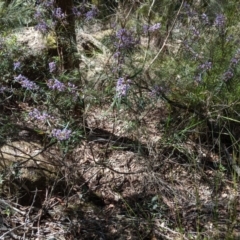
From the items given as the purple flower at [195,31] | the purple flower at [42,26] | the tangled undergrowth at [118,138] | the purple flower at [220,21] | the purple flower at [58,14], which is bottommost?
the tangled undergrowth at [118,138]

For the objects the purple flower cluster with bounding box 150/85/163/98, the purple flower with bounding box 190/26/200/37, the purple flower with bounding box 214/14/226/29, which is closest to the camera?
the purple flower cluster with bounding box 150/85/163/98

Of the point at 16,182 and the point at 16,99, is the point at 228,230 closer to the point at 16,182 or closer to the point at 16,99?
the point at 16,182

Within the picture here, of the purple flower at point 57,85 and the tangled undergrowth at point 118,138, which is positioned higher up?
the purple flower at point 57,85

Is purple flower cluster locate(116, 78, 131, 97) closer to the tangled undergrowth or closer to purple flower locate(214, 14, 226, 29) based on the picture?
the tangled undergrowth

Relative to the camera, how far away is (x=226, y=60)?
3412mm

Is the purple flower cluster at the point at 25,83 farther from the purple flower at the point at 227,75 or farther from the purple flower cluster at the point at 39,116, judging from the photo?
the purple flower at the point at 227,75

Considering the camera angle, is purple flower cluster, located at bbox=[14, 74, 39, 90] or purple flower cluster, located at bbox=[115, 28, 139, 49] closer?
purple flower cluster, located at bbox=[14, 74, 39, 90]

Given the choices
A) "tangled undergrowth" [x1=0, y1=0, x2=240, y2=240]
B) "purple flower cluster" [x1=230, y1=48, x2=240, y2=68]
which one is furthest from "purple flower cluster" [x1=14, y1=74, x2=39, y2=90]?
"purple flower cluster" [x1=230, y1=48, x2=240, y2=68]

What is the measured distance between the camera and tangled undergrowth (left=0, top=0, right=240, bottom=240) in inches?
109

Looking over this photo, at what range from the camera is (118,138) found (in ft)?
10.3

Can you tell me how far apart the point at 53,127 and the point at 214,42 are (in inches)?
67.9

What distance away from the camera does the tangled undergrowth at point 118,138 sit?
2.77 meters

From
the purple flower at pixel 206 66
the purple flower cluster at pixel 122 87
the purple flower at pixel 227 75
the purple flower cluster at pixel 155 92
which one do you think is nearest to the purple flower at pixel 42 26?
the purple flower cluster at pixel 122 87

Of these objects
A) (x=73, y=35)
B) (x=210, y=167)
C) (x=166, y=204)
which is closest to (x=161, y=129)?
(x=210, y=167)
